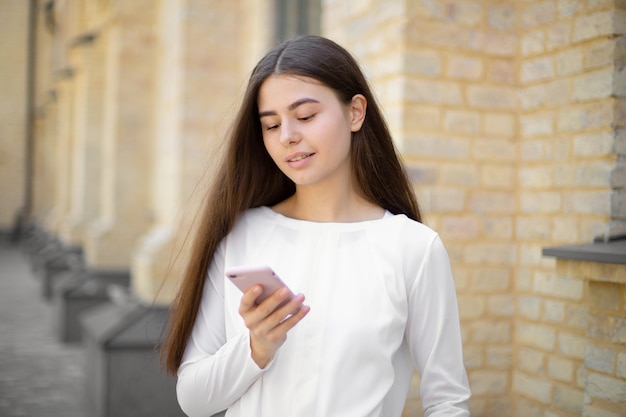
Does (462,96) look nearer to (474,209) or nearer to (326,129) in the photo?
(474,209)

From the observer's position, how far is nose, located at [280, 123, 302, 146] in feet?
6.11

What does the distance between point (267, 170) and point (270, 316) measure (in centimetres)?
60

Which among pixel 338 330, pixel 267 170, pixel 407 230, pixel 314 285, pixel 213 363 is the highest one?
pixel 267 170

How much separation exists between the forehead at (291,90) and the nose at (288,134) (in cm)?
6

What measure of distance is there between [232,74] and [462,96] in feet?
13.7

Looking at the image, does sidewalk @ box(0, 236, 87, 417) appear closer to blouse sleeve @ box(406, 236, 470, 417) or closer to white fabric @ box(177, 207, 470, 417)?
white fabric @ box(177, 207, 470, 417)

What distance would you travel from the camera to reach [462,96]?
432 centimetres

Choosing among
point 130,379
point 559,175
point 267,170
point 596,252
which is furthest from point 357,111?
point 130,379

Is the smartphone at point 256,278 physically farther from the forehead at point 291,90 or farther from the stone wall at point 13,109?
the stone wall at point 13,109

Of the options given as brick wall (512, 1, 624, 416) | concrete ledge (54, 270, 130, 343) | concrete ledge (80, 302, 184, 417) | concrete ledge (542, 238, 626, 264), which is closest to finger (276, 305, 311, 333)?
concrete ledge (542, 238, 626, 264)

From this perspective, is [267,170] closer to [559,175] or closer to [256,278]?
[256,278]

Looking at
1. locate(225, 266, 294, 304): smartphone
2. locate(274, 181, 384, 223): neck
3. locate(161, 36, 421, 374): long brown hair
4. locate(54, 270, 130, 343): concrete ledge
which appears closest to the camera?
locate(225, 266, 294, 304): smartphone

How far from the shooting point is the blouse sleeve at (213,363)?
5.98 feet

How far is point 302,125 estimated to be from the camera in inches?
74.2
